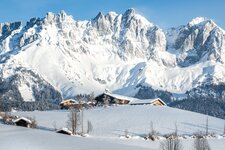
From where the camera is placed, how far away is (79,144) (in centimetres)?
5788

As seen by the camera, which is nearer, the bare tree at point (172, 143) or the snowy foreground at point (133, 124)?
the bare tree at point (172, 143)

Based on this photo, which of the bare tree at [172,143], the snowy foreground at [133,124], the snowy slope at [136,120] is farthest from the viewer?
the snowy slope at [136,120]

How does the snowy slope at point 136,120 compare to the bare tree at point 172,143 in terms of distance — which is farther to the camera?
the snowy slope at point 136,120

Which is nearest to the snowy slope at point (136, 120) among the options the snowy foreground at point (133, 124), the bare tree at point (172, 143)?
the snowy foreground at point (133, 124)


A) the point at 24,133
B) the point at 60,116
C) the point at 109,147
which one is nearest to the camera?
the point at 109,147

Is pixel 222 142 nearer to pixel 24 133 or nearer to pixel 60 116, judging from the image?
pixel 60 116

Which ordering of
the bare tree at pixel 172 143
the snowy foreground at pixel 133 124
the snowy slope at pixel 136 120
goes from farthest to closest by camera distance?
the snowy slope at pixel 136 120
the snowy foreground at pixel 133 124
the bare tree at pixel 172 143

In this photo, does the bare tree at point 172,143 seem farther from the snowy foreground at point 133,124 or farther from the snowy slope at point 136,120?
the snowy slope at point 136,120

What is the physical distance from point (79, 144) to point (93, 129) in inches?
2747

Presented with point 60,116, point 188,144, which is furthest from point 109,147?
point 60,116

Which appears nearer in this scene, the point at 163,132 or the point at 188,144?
the point at 188,144

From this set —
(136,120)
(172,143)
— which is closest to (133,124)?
(136,120)

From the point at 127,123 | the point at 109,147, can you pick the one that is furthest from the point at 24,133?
the point at 127,123

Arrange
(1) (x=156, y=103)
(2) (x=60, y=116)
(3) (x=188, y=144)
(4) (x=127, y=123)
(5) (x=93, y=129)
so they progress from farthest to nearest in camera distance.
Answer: (1) (x=156, y=103) < (2) (x=60, y=116) < (4) (x=127, y=123) < (5) (x=93, y=129) < (3) (x=188, y=144)
